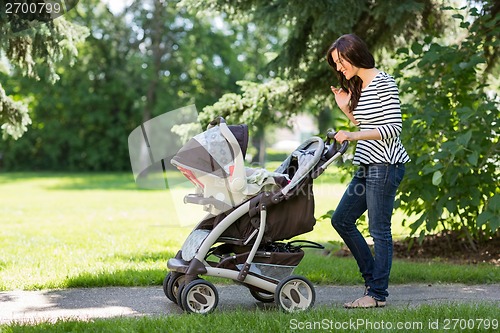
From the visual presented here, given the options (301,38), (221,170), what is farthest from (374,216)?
(301,38)

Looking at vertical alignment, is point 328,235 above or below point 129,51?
below

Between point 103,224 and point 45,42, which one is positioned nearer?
point 45,42

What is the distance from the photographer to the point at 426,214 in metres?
6.95

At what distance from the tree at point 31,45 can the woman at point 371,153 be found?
319cm

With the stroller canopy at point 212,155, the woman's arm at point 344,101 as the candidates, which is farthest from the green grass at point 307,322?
the woman's arm at point 344,101

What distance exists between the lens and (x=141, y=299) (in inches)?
211

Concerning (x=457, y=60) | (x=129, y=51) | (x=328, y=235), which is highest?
(x=129, y=51)

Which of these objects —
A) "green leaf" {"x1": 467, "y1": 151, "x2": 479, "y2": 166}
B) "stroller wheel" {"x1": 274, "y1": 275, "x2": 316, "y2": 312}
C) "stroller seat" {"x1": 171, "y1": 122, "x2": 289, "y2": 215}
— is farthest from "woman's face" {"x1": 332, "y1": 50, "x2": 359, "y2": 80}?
"green leaf" {"x1": 467, "y1": 151, "x2": 479, "y2": 166}

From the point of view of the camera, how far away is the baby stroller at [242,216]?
4.75 metres

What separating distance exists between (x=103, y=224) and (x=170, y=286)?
653cm

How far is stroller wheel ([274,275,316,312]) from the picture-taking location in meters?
4.84

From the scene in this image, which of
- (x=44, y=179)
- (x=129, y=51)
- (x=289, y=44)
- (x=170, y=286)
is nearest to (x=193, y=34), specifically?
(x=129, y=51)

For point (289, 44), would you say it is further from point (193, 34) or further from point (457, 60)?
point (193, 34)
